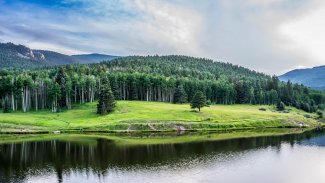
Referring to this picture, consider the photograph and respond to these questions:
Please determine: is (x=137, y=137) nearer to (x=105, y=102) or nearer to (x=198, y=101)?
(x=105, y=102)

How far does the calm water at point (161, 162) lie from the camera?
60469 mm

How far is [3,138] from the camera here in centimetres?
9806

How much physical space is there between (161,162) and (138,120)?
5199 cm

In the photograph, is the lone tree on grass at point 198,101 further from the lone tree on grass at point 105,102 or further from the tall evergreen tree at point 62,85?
the tall evergreen tree at point 62,85

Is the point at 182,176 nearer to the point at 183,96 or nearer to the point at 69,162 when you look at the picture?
the point at 69,162

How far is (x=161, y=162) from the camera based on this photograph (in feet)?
235

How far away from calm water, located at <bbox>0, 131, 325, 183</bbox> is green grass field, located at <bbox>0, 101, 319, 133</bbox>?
66.8 feet

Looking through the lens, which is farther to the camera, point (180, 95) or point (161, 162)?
point (180, 95)

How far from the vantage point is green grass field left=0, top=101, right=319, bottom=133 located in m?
114

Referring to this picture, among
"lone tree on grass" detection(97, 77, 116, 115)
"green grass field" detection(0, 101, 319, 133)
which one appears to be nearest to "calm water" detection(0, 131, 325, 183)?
"green grass field" detection(0, 101, 319, 133)

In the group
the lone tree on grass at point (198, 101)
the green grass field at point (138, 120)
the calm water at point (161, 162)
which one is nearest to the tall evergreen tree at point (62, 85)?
the green grass field at point (138, 120)

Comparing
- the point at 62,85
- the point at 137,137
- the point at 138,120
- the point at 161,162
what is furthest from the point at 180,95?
the point at 161,162

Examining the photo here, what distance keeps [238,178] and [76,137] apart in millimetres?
54619

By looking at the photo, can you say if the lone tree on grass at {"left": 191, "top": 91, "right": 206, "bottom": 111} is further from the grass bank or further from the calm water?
the calm water
